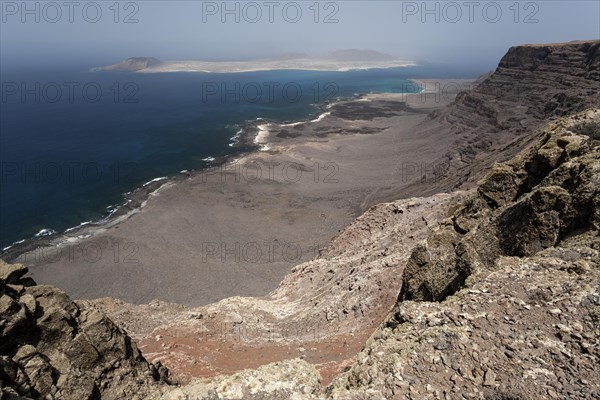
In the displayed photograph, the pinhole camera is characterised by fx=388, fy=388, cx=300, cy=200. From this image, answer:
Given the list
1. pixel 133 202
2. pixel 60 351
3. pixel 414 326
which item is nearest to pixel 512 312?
Result: pixel 414 326

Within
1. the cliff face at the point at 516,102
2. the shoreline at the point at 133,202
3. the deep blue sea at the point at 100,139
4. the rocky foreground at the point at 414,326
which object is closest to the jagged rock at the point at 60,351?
the rocky foreground at the point at 414,326

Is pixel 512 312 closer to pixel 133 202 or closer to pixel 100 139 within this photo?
pixel 133 202

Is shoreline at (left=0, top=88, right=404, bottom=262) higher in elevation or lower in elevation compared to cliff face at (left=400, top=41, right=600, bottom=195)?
lower

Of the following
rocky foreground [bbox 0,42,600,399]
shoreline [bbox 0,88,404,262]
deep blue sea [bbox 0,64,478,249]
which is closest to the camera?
rocky foreground [bbox 0,42,600,399]

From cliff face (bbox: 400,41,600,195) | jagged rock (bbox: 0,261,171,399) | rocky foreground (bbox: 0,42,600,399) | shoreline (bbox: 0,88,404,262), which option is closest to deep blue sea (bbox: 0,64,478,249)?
shoreline (bbox: 0,88,404,262)

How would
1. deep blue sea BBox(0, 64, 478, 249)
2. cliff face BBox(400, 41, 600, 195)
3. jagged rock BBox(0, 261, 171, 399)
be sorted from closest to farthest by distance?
jagged rock BBox(0, 261, 171, 399), cliff face BBox(400, 41, 600, 195), deep blue sea BBox(0, 64, 478, 249)

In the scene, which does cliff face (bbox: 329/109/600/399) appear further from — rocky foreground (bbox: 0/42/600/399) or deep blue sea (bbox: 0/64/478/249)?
deep blue sea (bbox: 0/64/478/249)

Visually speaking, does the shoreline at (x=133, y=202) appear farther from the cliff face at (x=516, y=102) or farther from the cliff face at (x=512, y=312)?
the cliff face at (x=512, y=312)
